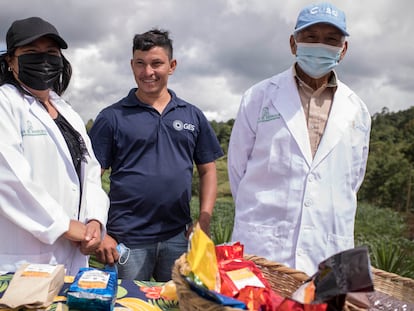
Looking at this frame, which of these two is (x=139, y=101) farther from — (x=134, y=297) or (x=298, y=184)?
(x=134, y=297)

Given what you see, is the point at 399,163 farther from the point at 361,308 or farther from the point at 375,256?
the point at 361,308

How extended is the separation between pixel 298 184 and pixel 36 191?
1167 millimetres

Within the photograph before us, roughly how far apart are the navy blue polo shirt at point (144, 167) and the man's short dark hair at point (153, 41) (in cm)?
32

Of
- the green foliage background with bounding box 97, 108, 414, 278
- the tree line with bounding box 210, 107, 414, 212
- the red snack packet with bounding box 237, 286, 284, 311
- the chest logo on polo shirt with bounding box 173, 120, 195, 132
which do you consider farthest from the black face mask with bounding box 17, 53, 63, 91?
the tree line with bounding box 210, 107, 414, 212

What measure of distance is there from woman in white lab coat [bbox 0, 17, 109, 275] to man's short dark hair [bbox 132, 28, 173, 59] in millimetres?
582

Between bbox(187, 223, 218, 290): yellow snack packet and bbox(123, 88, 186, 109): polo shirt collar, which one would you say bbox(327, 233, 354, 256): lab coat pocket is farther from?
bbox(123, 88, 186, 109): polo shirt collar

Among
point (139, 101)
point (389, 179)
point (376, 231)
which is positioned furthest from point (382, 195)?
point (139, 101)

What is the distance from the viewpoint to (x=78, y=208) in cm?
209

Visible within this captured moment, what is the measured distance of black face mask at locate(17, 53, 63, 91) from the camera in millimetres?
2062

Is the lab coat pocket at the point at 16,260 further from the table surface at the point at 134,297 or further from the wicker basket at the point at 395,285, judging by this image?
the wicker basket at the point at 395,285

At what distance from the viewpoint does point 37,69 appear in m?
2.08

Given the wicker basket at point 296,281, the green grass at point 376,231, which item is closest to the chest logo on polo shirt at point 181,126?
the wicker basket at point 296,281

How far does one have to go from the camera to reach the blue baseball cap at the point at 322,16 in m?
2.10

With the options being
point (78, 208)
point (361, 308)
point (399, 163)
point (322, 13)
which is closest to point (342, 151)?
point (322, 13)
